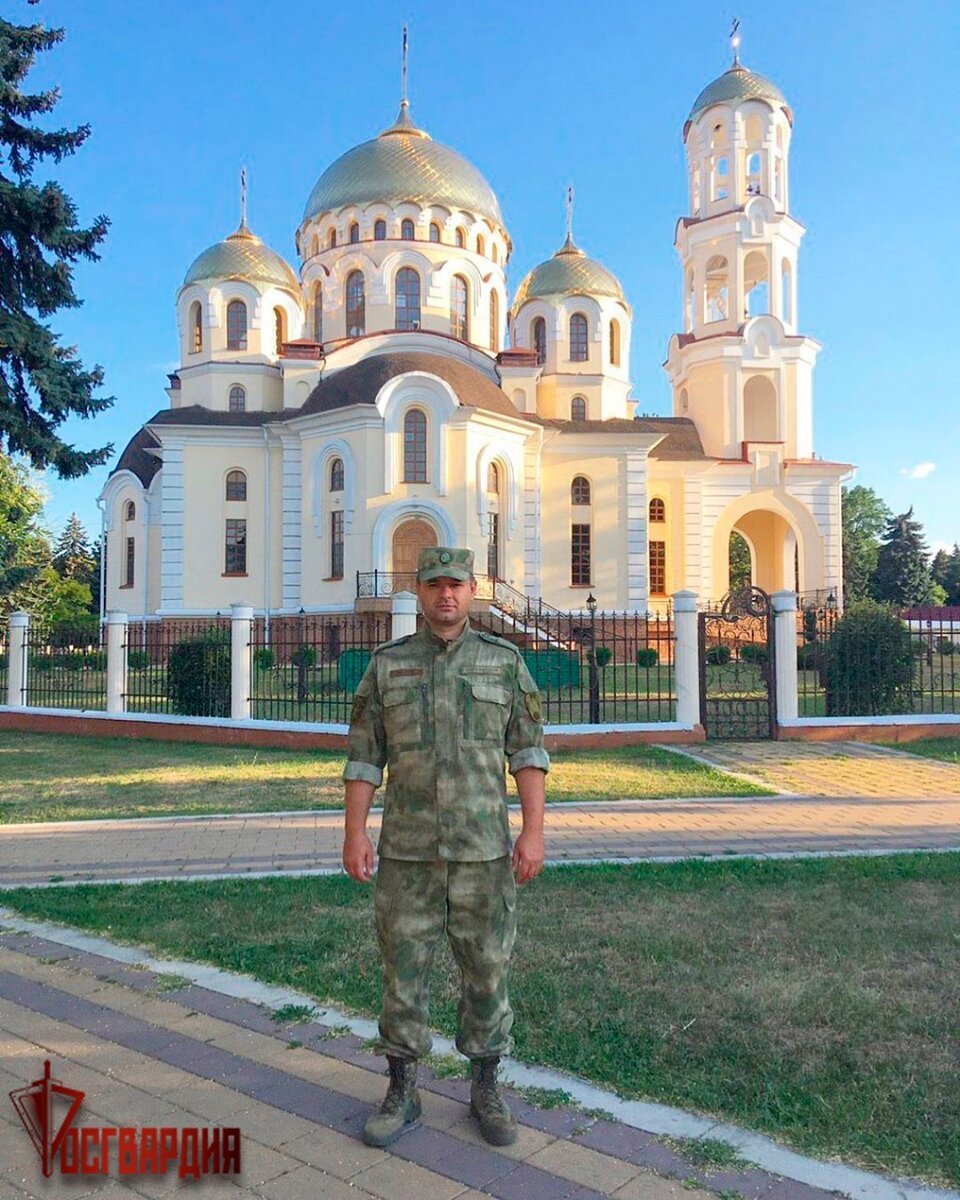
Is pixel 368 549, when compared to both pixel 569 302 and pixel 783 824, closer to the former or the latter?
pixel 569 302

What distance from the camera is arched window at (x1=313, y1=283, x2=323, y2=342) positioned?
33.9 m

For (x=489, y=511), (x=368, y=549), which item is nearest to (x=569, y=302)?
(x=489, y=511)

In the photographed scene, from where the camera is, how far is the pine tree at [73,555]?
5869cm

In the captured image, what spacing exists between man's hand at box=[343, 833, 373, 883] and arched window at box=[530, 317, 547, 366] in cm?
3222

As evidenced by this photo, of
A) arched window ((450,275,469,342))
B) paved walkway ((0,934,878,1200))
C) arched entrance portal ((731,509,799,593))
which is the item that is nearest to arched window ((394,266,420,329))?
arched window ((450,275,469,342))

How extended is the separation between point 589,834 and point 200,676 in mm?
8007

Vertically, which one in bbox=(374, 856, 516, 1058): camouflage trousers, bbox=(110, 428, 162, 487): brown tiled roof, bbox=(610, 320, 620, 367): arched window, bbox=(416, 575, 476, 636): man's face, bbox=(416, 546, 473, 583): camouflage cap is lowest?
bbox=(374, 856, 516, 1058): camouflage trousers

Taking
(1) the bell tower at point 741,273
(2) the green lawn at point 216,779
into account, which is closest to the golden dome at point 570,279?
(1) the bell tower at point 741,273

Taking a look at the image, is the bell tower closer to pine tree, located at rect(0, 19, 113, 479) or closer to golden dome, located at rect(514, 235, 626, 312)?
golden dome, located at rect(514, 235, 626, 312)

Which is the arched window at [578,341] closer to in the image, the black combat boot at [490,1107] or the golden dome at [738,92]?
the golden dome at [738,92]

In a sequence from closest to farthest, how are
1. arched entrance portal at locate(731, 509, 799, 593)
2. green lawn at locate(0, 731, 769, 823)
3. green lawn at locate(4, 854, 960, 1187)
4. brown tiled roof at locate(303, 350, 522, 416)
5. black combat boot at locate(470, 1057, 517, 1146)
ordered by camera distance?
black combat boot at locate(470, 1057, 517, 1146), green lawn at locate(4, 854, 960, 1187), green lawn at locate(0, 731, 769, 823), brown tiled roof at locate(303, 350, 522, 416), arched entrance portal at locate(731, 509, 799, 593)

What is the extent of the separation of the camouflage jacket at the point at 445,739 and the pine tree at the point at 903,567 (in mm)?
58436

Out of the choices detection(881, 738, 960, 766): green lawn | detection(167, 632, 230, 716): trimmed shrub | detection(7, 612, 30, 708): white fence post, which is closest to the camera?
detection(881, 738, 960, 766): green lawn

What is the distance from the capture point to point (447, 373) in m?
28.6
